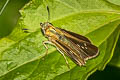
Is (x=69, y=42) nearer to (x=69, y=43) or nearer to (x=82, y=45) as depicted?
(x=69, y=43)

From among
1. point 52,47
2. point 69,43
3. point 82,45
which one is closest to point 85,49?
point 82,45

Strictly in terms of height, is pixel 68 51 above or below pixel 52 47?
below

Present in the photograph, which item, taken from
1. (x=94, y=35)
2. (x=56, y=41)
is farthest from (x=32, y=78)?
(x=94, y=35)

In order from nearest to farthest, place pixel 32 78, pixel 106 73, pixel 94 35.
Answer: pixel 32 78
pixel 94 35
pixel 106 73

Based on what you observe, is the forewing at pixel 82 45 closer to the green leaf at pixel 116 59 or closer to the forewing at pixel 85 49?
the forewing at pixel 85 49

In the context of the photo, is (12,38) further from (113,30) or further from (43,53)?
(113,30)
